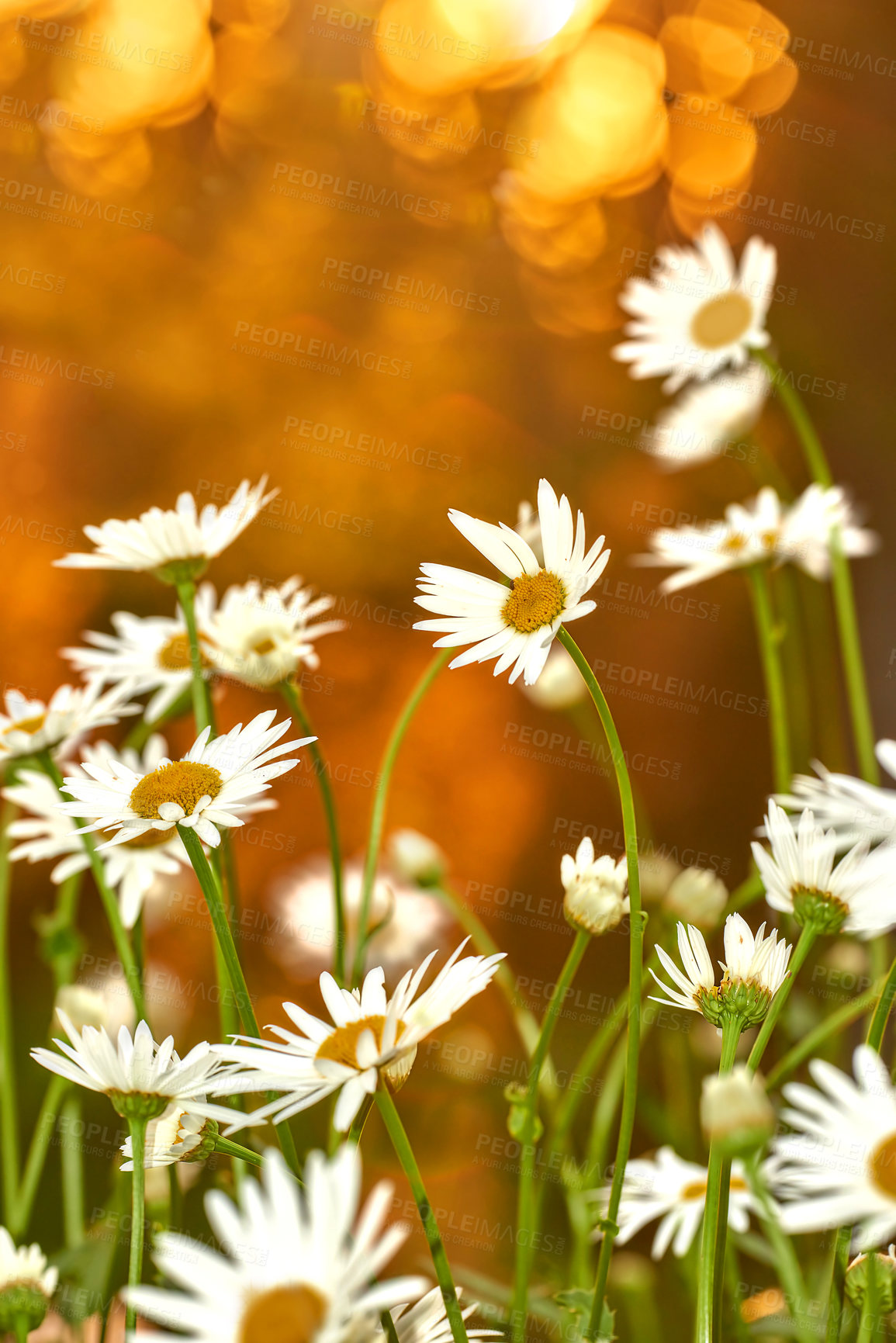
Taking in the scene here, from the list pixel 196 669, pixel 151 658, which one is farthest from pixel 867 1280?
pixel 151 658

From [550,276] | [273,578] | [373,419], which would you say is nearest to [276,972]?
[273,578]

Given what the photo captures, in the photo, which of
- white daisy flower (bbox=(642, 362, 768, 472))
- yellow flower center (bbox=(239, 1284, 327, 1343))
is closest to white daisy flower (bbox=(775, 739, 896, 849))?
yellow flower center (bbox=(239, 1284, 327, 1343))

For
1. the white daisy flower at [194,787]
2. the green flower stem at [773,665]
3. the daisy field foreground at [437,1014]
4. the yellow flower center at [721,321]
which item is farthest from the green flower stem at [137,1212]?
the yellow flower center at [721,321]

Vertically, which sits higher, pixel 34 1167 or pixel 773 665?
pixel 773 665

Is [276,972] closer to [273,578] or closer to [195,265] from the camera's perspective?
[273,578]

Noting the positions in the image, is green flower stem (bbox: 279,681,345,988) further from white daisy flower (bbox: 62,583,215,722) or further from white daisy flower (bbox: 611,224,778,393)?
white daisy flower (bbox: 611,224,778,393)

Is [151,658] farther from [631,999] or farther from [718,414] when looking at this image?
[718,414]
